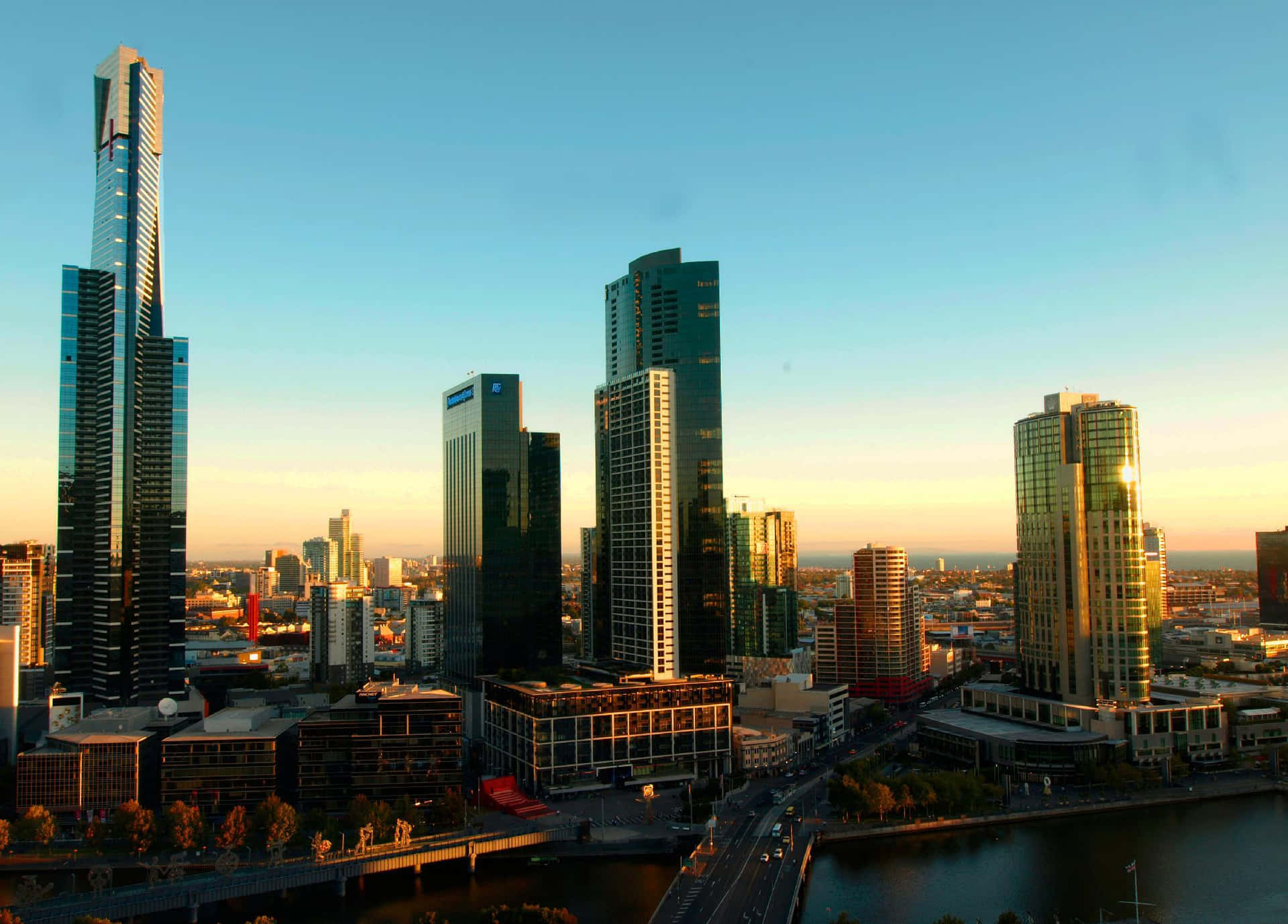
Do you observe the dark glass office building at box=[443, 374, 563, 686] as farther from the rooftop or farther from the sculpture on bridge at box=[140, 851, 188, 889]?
the sculpture on bridge at box=[140, 851, 188, 889]

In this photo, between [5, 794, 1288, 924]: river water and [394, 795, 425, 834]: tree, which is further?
[394, 795, 425, 834]: tree

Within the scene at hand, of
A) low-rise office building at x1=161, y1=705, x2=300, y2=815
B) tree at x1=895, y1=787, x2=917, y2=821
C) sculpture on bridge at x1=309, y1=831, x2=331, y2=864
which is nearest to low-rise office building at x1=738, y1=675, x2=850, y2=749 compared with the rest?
tree at x1=895, y1=787, x2=917, y2=821

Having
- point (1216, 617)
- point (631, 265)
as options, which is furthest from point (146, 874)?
point (1216, 617)

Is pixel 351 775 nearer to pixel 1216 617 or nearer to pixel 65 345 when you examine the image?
pixel 65 345

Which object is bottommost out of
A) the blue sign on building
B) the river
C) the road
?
the river

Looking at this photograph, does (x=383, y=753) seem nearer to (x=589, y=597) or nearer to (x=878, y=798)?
(x=878, y=798)

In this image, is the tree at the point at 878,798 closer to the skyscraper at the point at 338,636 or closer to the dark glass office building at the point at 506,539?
the dark glass office building at the point at 506,539
